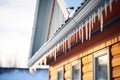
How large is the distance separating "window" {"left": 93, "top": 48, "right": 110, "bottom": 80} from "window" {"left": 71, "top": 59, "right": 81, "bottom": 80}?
1241 millimetres

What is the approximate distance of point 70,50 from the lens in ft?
29.7

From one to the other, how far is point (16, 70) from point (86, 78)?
16.3 meters

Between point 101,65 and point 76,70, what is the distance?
7.03ft

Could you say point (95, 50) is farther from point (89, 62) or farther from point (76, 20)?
point (76, 20)

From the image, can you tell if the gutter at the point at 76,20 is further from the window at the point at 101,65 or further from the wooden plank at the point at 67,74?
the wooden plank at the point at 67,74

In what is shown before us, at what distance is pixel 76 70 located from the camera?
28.1ft

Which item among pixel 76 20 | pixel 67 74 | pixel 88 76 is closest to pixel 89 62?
pixel 88 76

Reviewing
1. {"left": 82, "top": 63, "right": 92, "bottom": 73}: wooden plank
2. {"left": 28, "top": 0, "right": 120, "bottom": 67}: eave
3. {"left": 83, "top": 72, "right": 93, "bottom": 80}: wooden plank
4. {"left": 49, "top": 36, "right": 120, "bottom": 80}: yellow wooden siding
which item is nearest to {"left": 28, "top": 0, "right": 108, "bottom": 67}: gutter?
{"left": 28, "top": 0, "right": 120, "bottom": 67}: eave

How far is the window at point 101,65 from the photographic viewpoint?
5.99m

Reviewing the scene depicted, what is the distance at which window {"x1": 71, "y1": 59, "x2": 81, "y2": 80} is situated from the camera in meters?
7.90

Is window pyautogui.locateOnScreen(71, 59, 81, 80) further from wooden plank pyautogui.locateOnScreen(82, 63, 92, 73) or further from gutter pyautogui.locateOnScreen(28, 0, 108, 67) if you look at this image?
gutter pyautogui.locateOnScreen(28, 0, 108, 67)

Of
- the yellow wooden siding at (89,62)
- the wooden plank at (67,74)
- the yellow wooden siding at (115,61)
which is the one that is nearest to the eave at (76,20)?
the yellow wooden siding at (89,62)

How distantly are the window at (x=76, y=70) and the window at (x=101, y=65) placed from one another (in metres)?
1.24

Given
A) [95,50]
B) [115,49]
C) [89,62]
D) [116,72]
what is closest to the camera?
[116,72]
